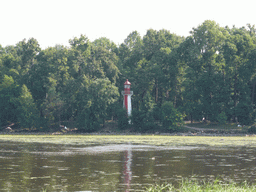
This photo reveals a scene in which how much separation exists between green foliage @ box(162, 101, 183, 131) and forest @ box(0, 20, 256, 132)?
0.64 feet

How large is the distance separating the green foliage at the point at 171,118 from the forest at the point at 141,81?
20 centimetres

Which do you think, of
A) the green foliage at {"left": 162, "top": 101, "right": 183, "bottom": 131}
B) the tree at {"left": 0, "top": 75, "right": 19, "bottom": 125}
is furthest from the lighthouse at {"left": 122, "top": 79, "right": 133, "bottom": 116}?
the tree at {"left": 0, "top": 75, "right": 19, "bottom": 125}

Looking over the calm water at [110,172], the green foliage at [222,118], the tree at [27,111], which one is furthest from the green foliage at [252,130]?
the tree at [27,111]

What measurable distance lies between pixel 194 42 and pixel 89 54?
83.8 ft

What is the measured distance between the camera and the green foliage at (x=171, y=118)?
7806 centimetres

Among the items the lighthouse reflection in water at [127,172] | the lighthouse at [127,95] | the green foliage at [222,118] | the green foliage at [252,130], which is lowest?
the lighthouse reflection in water at [127,172]

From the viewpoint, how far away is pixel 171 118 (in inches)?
3088

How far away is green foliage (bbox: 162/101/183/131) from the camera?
256ft

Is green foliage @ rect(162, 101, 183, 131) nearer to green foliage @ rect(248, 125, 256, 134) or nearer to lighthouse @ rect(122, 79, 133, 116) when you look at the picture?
lighthouse @ rect(122, 79, 133, 116)

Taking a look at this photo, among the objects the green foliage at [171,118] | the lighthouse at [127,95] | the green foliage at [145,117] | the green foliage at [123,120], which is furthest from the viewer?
the lighthouse at [127,95]

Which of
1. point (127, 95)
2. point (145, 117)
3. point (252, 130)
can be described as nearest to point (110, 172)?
point (252, 130)

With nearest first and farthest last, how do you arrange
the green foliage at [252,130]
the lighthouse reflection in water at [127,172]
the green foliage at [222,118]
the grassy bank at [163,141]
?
the lighthouse reflection in water at [127,172] < the grassy bank at [163,141] < the green foliage at [252,130] < the green foliage at [222,118]

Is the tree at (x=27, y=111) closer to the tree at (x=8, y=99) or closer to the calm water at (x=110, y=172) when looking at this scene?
the tree at (x=8, y=99)

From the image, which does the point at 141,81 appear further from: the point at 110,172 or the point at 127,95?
the point at 110,172
